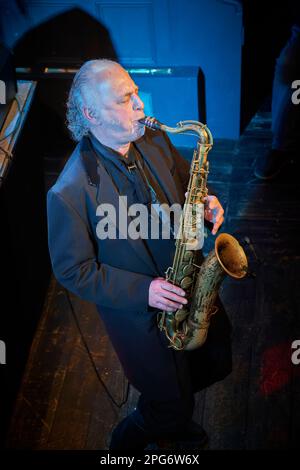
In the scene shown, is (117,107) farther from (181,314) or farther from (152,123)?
(181,314)

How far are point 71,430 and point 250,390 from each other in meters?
1.07

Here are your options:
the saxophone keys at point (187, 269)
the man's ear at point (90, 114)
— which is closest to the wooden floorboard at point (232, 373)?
the saxophone keys at point (187, 269)

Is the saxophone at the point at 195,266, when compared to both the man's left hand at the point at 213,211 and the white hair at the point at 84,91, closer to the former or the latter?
the man's left hand at the point at 213,211

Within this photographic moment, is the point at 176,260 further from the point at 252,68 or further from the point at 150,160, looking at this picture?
the point at 252,68

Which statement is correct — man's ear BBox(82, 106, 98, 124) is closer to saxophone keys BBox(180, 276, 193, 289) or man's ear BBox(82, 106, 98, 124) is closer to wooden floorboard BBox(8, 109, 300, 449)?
saxophone keys BBox(180, 276, 193, 289)

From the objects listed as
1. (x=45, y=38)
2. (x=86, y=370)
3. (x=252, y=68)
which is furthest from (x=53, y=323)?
(x=252, y=68)

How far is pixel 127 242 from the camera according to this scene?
3010 millimetres

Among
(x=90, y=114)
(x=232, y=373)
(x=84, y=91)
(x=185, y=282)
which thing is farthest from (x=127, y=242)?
(x=232, y=373)

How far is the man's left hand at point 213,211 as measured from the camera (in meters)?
3.24

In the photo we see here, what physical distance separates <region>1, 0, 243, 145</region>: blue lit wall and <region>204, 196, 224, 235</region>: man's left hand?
2031 millimetres

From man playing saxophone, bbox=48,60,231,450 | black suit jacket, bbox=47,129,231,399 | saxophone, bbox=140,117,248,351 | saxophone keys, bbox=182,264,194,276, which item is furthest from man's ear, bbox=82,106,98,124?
saxophone keys, bbox=182,264,194,276

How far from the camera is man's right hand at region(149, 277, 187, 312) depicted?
2.96 m

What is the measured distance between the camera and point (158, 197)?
3.15 metres

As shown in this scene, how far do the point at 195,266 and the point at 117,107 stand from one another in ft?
2.87
